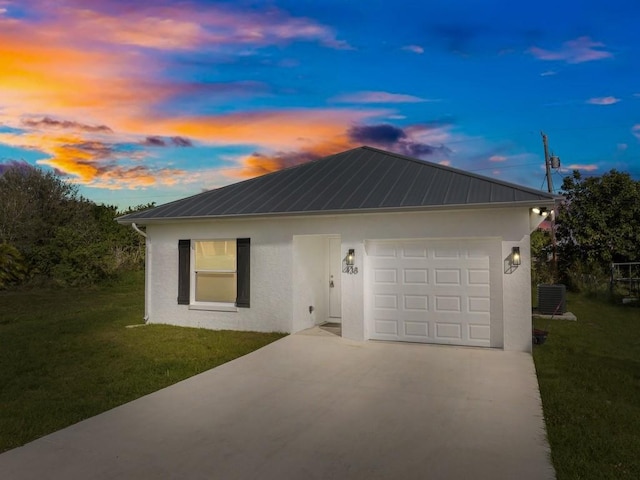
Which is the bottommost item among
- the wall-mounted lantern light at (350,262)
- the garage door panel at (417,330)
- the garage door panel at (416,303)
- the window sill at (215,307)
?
the garage door panel at (417,330)

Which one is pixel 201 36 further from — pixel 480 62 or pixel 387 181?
pixel 480 62

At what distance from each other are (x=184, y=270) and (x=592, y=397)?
838 centimetres

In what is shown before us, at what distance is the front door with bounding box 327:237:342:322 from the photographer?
436 inches

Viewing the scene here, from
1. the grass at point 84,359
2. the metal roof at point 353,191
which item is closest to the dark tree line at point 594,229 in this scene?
the metal roof at point 353,191

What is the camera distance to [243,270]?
33.5 feet

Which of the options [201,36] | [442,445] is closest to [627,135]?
[201,36]

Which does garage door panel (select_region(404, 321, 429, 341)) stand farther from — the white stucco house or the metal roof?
the metal roof

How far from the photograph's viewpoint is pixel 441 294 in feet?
28.6

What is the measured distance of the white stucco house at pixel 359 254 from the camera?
822 cm

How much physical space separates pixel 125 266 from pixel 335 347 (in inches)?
655

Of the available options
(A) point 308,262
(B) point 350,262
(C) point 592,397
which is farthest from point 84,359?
(C) point 592,397

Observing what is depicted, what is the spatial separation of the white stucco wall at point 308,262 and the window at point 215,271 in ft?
1.06

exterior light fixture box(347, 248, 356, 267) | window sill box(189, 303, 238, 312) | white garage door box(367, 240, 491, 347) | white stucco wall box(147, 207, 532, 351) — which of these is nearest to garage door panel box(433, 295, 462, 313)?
white garage door box(367, 240, 491, 347)

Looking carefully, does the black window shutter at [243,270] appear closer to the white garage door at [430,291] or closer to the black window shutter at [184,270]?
the black window shutter at [184,270]
